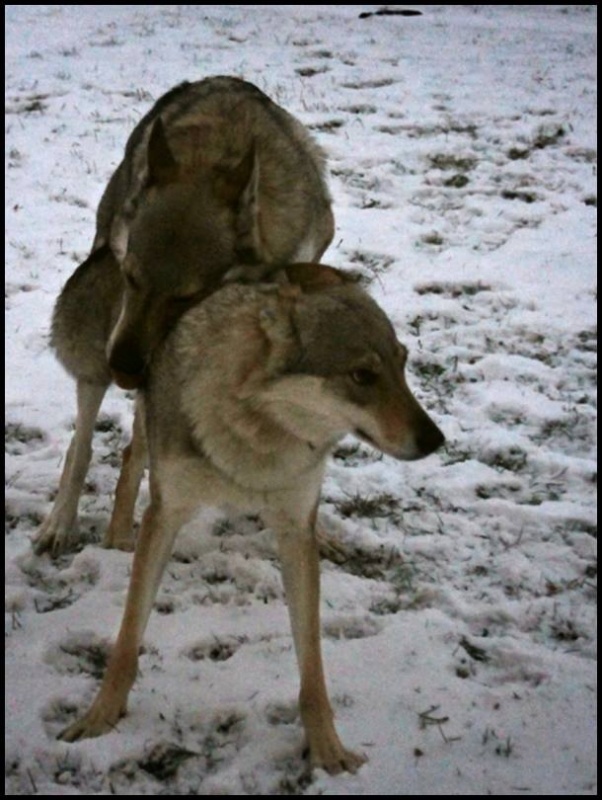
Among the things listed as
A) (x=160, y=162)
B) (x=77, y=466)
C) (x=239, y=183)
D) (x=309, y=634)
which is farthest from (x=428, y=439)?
(x=77, y=466)

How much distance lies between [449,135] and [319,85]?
6.53 feet

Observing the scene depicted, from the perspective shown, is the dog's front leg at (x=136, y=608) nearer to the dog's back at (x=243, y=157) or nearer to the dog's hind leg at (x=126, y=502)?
the dog's hind leg at (x=126, y=502)

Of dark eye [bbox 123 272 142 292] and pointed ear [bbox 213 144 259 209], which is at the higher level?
pointed ear [bbox 213 144 259 209]

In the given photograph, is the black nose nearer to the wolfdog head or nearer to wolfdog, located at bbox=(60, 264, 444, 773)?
wolfdog, located at bbox=(60, 264, 444, 773)

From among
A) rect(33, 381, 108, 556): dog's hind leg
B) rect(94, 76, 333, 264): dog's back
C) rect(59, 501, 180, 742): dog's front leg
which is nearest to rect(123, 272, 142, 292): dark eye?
rect(94, 76, 333, 264): dog's back

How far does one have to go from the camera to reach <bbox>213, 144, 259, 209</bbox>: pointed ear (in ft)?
10.6

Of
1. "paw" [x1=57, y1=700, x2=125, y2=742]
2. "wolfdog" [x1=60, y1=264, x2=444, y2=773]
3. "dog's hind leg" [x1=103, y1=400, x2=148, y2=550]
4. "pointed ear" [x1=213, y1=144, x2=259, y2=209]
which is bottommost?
"paw" [x1=57, y1=700, x2=125, y2=742]

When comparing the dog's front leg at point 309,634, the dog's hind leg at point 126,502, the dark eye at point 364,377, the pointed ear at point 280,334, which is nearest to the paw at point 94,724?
the dog's front leg at point 309,634

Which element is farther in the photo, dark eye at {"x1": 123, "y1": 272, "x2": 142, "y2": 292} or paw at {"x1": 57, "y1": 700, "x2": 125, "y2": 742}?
dark eye at {"x1": 123, "y1": 272, "x2": 142, "y2": 292}

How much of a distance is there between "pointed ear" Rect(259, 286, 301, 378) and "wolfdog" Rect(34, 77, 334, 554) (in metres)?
0.56

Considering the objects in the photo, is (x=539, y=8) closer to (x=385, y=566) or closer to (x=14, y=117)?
(x=14, y=117)

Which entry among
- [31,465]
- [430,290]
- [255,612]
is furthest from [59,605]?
[430,290]

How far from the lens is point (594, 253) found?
19.6 feet

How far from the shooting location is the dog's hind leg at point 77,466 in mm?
3459
